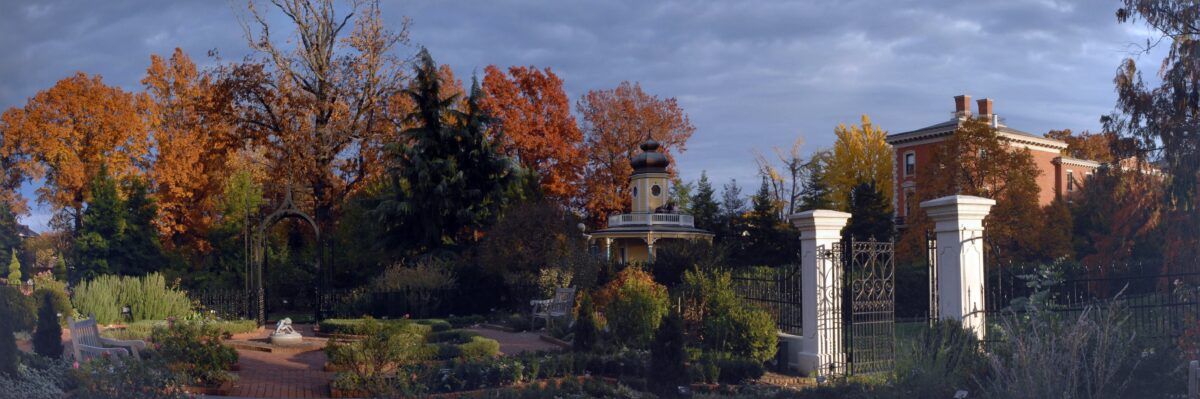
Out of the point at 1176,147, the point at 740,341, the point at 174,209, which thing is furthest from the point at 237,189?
the point at 1176,147

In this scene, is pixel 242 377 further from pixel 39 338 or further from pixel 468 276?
pixel 468 276

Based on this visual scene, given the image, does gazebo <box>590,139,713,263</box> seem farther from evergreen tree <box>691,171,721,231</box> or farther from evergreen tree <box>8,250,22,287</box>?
evergreen tree <box>8,250,22,287</box>

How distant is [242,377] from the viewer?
10.9 m

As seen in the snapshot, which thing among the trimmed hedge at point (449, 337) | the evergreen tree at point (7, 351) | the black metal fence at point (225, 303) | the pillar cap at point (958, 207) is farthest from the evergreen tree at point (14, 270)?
the pillar cap at point (958, 207)

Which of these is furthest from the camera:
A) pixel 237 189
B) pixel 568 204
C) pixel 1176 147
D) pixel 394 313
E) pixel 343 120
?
pixel 568 204

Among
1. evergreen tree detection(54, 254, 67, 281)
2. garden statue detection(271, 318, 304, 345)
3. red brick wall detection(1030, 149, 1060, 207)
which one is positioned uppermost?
red brick wall detection(1030, 149, 1060, 207)

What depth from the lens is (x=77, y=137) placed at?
2994 centimetres

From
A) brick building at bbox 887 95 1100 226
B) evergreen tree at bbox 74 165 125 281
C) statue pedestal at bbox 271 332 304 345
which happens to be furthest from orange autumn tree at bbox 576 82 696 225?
→ statue pedestal at bbox 271 332 304 345

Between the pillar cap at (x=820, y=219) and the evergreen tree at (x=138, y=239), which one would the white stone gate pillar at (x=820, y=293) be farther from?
the evergreen tree at (x=138, y=239)

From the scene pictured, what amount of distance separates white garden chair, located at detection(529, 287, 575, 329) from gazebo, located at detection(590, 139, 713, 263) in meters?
17.8

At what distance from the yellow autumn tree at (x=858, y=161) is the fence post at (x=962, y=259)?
35.1 meters

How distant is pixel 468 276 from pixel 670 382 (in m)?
14.0

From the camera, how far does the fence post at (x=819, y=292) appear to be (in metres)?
11.3

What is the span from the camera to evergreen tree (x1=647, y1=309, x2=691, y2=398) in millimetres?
9414
